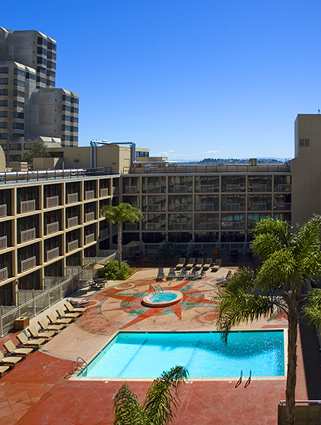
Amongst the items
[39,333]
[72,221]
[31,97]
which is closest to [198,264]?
[72,221]

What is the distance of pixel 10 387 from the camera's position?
27.0 meters

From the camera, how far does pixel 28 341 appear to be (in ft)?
108

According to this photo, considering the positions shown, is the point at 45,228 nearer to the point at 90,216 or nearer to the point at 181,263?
the point at 90,216

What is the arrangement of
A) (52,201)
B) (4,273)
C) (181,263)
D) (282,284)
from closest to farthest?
(282,284), (4,273), (52,201), (181,263)

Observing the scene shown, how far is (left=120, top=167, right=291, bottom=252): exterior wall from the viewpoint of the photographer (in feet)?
207

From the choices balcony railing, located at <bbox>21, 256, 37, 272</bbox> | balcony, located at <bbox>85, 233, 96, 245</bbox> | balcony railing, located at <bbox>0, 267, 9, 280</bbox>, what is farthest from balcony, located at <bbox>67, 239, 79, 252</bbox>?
balcony railing, located at <bbox>0, 267, 9, 280</bbox>

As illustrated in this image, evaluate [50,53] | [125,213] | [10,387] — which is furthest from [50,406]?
[50,53]

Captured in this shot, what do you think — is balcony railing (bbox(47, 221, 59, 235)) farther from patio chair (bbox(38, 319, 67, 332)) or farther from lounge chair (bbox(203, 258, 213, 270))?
lounge chair (bbox(203, 258, 213, 270))

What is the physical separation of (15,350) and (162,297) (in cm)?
1520

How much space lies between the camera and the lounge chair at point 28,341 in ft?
106

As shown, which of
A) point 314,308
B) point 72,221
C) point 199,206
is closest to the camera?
point 314,308

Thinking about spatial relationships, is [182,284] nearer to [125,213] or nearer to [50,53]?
[125,213]

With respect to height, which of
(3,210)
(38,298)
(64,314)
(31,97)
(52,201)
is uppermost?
(31,97)

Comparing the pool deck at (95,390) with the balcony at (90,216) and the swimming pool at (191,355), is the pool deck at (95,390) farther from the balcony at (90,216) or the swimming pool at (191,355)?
the balcony at (90,216)
